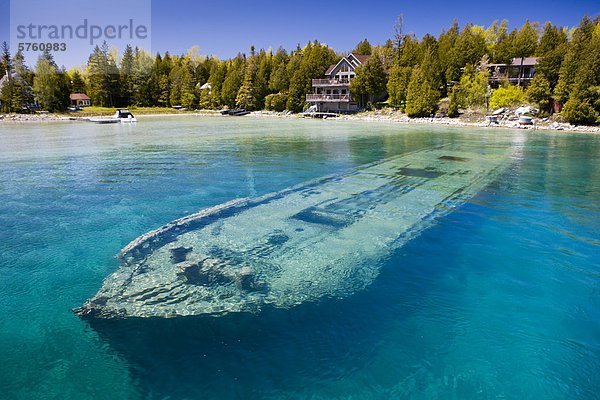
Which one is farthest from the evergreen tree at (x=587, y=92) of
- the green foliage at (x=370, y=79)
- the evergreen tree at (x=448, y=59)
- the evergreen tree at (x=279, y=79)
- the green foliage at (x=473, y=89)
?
the evergreen tree at (x=279, y=79)

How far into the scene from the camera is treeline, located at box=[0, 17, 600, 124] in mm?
46594

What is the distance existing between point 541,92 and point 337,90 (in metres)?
34.5

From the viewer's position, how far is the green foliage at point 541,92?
47125 millimetres

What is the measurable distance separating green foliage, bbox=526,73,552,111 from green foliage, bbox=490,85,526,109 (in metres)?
3.21

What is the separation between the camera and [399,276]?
24.0 feet

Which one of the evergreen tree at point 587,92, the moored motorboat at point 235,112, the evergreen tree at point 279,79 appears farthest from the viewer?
the moored motorboat at point 235,112

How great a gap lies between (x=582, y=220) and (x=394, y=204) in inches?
204

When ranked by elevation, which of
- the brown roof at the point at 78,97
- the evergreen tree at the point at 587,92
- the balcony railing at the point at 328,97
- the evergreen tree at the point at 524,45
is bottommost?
the evergreen tree at the point at 587,92

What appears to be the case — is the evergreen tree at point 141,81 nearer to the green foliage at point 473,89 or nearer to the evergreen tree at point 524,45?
the green foliage at point 473,89

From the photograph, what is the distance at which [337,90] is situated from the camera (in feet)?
237

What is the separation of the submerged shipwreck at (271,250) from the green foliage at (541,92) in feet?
137

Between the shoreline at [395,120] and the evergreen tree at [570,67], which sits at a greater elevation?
the evergreen tree at [570,67]

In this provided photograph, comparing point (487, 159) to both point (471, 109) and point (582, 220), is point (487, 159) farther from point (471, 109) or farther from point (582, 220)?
point (471, 109)

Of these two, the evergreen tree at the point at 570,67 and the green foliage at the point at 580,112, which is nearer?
the green foliage at the point at 580,112
